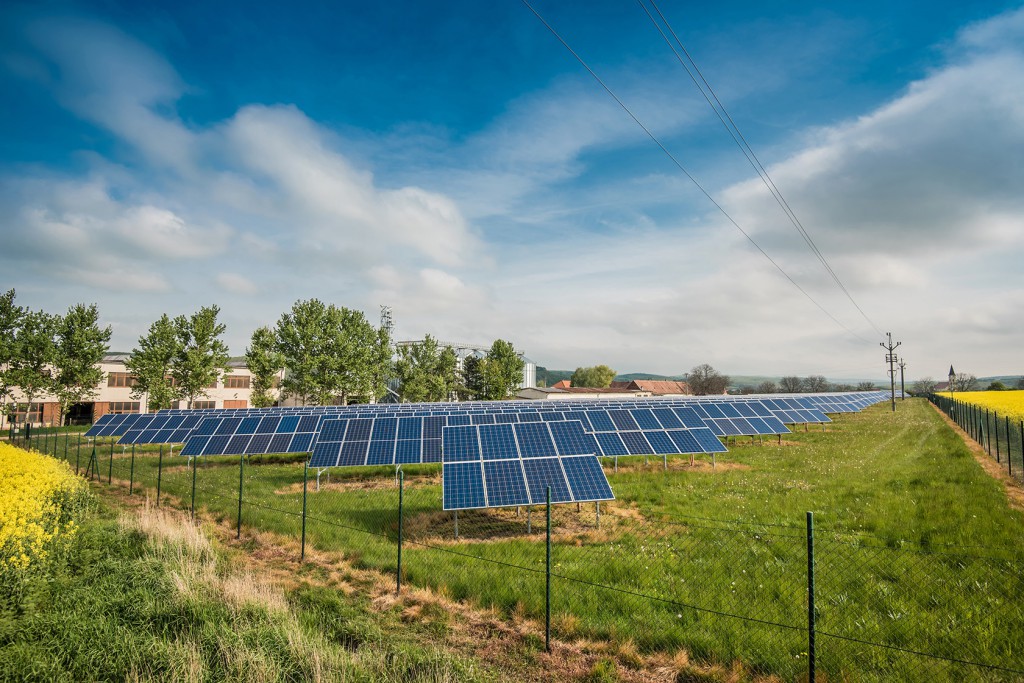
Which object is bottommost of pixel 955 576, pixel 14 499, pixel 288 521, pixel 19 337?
pixel 288 521

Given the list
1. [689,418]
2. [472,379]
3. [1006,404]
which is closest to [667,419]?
[689,418]

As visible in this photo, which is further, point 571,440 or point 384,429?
point 384,429

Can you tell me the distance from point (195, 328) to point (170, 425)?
29.4 m

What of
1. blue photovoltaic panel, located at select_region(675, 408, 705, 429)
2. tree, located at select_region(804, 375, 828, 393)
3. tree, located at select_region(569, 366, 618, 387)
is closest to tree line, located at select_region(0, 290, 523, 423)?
blue photovoltaic panel, located at select_region(675, 408, 705, 429)

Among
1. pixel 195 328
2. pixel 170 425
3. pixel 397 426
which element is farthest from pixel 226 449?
pixel 195 328

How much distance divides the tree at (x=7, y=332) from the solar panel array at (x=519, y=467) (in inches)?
1973

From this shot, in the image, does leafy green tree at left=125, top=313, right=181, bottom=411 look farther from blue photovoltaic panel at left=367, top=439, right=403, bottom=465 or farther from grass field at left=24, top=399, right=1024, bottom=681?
blue photovoltaic panel at left=367, top=439, right=403, bottom=465

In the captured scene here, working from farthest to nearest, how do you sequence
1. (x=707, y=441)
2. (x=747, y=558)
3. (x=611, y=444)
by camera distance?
(x=707, y=441) < (x=611, y=444) < (x=747, y=558)

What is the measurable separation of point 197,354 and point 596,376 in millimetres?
115609

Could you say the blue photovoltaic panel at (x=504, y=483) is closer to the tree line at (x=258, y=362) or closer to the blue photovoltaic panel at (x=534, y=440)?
the blue photovoltaic panel at (x=534, y=440)

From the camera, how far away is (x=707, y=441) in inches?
811

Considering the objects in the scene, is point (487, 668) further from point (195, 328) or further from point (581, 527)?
point (195, 328)

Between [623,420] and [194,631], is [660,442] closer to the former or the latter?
[623,420]

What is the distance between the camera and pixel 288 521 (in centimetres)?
1355
